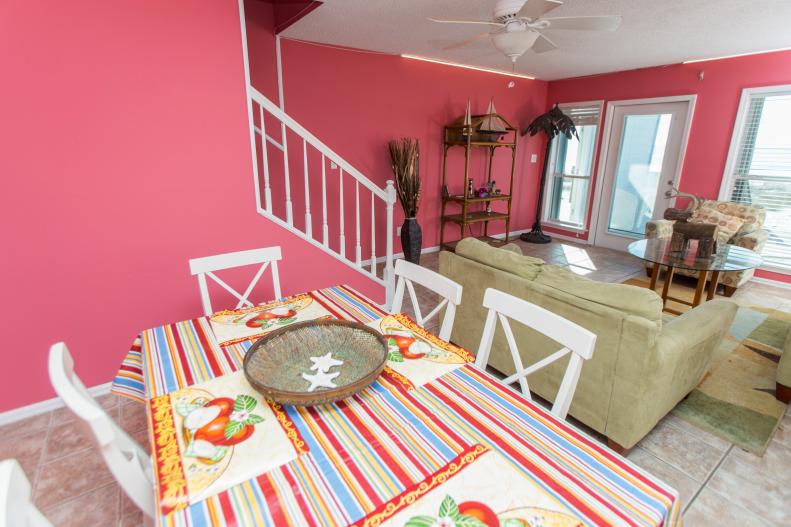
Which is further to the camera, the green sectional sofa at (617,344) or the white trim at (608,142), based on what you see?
the white trim at (608,142)

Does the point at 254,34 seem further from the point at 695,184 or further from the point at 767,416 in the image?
the point at 695,184

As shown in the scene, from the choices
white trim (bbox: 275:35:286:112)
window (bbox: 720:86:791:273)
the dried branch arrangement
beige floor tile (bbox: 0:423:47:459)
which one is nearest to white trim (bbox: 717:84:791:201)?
window (bbox: 720:86:791:273)

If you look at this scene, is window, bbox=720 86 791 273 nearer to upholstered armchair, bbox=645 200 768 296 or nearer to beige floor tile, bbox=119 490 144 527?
upholstered armchair, bbox=645 200 768 296

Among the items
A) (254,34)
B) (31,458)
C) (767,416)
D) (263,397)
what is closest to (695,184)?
(767,416)

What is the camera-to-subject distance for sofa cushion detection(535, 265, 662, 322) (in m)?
1.66

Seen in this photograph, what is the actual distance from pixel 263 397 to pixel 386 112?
3799 millimetres

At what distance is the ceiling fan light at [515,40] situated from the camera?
2.04 meters

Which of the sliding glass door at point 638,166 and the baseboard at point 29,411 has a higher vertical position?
the sliding glass door at point 638,166

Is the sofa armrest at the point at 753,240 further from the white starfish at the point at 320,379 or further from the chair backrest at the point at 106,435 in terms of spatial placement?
the chair backrest at the point at 106,435

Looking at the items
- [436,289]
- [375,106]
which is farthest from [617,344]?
[375,106]

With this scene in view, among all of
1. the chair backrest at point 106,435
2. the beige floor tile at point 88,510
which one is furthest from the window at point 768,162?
the beige floor tile at point 88,510

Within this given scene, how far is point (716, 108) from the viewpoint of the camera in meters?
4.23

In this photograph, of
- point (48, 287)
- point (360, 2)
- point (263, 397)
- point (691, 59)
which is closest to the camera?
point (263, 397)

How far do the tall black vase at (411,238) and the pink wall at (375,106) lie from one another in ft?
1.31
